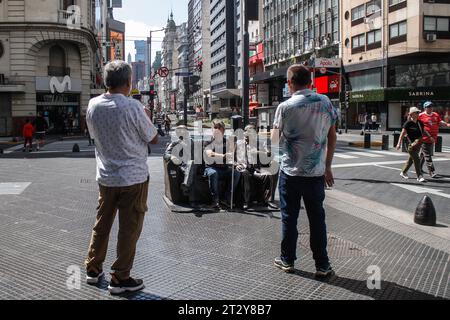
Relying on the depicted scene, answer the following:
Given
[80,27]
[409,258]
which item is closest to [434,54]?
[80,27]

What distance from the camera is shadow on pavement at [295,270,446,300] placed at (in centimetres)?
419

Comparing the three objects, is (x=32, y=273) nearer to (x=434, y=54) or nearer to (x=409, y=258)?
(x=409, y=258)

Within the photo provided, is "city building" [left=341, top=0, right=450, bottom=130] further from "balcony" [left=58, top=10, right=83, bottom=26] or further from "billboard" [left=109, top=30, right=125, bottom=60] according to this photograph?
"billboard" [left=109, top=30, right=125, bottom=60]

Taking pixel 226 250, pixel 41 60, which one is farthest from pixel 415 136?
pixel 41 60

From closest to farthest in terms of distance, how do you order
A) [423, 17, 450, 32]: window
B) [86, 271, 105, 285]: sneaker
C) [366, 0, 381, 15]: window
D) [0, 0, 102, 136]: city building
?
[86, 271, 105, 285]: sneaker → [0, 0, 102, 136]: city building → [423, 17, 450, 32]: window → [366, 0, 381, 15]: window

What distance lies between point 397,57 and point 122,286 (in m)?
42.8

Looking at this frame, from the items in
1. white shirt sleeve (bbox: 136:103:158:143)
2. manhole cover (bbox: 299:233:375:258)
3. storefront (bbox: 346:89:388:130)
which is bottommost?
manhole cover (bbox: 299:233:375:258)

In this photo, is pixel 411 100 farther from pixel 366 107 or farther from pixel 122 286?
pixel 122 286

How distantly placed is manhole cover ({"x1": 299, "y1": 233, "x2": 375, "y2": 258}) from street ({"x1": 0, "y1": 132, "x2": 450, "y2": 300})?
0.01 metres

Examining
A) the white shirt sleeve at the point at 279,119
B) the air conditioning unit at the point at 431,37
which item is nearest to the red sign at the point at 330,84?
the air conditioning unit at the point at 431,37

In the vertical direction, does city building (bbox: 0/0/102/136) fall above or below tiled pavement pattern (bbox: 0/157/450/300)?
above

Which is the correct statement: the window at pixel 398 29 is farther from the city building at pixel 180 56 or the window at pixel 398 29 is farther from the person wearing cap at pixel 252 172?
the city building at pixel 180 56

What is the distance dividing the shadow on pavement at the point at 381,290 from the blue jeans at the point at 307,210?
7.2 inches

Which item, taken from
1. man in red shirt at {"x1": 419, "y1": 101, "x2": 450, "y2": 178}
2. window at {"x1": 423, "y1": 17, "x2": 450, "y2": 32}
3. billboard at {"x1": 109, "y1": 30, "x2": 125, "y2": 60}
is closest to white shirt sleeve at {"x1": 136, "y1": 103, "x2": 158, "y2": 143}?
man in red shirt at {"x1": 419, "y1": 101, "x2": 450, "y2": 178}
